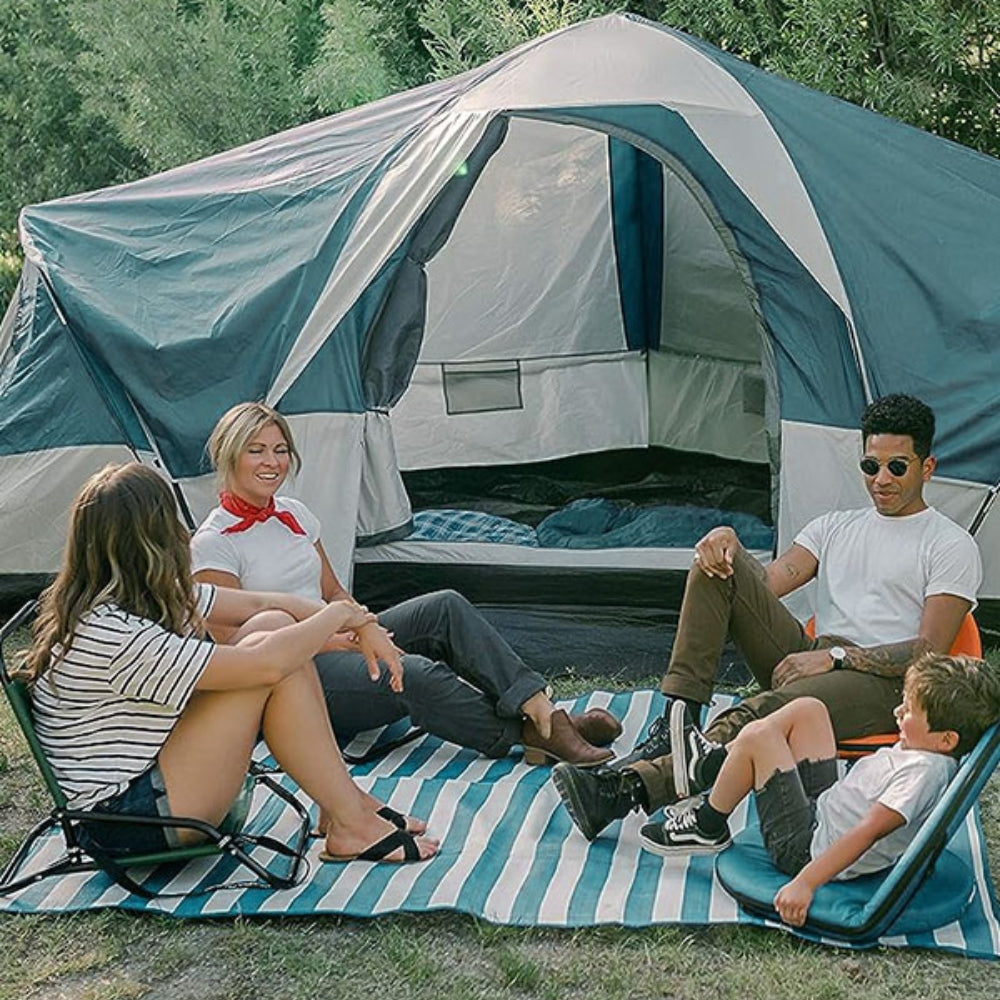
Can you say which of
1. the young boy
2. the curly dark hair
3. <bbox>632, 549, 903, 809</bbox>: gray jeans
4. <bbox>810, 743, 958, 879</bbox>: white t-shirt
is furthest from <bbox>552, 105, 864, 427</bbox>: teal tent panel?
<bbox>810, 743, 958, 879</bbox>: white t-shirt

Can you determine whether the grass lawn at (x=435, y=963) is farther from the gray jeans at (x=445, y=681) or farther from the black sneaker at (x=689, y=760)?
the gray jeans at (x=445, y=681)

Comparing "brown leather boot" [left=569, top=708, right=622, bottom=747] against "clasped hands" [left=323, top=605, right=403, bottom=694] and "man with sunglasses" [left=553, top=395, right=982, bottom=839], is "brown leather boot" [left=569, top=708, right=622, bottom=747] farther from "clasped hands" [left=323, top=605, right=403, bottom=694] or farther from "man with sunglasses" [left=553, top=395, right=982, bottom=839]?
"clasped hands" [left=323, top=605, right=403, bottom=694]

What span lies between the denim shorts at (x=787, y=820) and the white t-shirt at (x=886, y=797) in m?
0.02

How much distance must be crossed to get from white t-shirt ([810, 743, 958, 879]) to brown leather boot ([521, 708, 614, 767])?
74cm

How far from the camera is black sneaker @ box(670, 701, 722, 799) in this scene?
10.2ft

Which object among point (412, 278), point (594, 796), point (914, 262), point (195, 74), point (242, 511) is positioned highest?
point (195, 74)

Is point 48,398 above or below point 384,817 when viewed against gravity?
above

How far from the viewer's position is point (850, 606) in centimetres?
352

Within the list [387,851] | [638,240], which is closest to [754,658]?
[387,851]

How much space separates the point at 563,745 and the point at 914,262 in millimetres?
1553

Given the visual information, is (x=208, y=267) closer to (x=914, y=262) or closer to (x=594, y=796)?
(x=914, y=262)

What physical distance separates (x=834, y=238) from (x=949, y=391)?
469 mm

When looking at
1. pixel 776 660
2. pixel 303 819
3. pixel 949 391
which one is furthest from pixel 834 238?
pixel 303 819

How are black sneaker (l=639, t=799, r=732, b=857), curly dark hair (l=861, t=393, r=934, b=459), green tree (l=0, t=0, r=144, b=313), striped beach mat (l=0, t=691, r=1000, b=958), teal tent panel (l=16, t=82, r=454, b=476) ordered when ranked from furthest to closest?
green tree (l=0, t=0, r=144, b=313) < teal tent panel (l=16, t=82, r=454, b=476) < curly dark hair (l=861, t=393, r=934, b=459) < black sneaker (l=639, t=799, r=732, b=857) < striped beach mat (l=0, t=691, r=1000, b=958)
